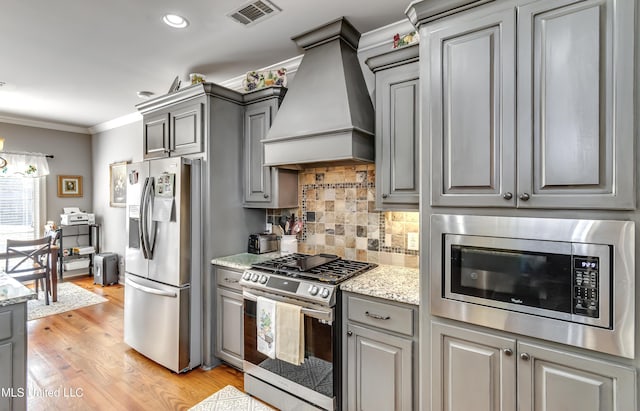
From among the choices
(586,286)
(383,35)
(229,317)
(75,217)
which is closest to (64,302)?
(75,217)

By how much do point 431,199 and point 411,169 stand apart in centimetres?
43

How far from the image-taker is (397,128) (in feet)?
6.73

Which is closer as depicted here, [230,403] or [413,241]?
[230,403]

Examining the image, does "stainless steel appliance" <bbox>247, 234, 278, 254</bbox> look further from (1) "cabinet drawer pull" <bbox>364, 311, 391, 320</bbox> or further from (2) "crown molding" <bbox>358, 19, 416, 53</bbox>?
(2) "crown molding" <bbox>358, 19, 416, 53</bbox>

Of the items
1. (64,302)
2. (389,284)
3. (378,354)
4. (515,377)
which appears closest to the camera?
(515,377)

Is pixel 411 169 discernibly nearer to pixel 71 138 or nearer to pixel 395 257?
pixel 395 257

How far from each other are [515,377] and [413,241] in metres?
1.10

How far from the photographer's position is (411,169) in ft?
6.58

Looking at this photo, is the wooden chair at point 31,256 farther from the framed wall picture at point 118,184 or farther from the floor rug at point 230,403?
the floor rug at point 230,403

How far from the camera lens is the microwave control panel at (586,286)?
124 centimetres

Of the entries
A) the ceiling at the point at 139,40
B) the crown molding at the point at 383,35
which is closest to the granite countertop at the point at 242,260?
the ceiling at the point at 139,40

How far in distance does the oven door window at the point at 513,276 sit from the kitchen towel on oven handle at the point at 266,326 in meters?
1.19

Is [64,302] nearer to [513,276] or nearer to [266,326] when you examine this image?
[266,326]

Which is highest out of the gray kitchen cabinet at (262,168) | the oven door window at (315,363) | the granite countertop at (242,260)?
the gray kitchen cabinet at (262,168)
